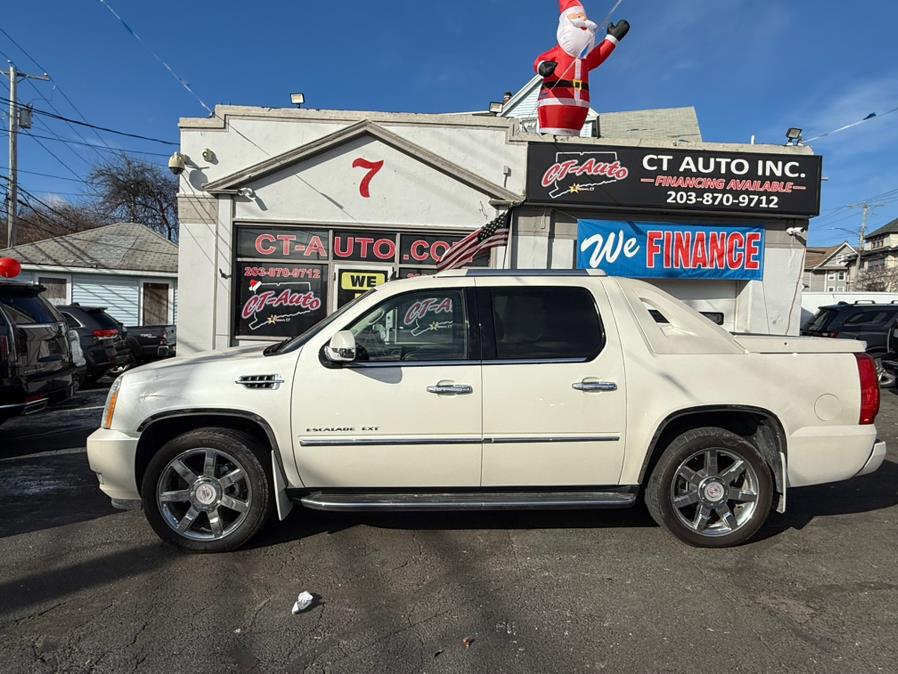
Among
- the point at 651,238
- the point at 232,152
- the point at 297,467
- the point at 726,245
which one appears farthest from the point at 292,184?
the point at 726,245

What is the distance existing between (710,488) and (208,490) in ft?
10.9

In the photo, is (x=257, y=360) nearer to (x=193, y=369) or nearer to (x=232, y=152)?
(x=193, y=369)

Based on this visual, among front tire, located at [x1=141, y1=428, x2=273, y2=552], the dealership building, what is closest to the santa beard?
the dealership building

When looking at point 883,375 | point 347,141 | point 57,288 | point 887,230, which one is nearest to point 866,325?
point 883,375

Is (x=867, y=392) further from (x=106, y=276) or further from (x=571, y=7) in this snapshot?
→ (x=106, y=276)

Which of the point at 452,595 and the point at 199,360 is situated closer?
the point at 452,595

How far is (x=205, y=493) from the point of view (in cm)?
358

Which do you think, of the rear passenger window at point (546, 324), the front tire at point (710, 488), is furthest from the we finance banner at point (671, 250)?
the front tire at point (710, 488)

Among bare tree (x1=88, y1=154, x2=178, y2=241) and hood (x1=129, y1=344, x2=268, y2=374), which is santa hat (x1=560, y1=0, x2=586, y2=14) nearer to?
hood (x1=129, y1=344, x2=268, y2=374)

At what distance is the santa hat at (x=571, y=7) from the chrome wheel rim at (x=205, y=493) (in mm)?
11010

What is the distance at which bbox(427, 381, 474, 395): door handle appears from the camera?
3.51 metres

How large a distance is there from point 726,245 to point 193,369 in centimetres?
1019

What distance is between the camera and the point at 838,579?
3.33 meters

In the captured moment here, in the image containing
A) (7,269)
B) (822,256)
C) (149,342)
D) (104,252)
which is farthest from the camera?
(822,256)
